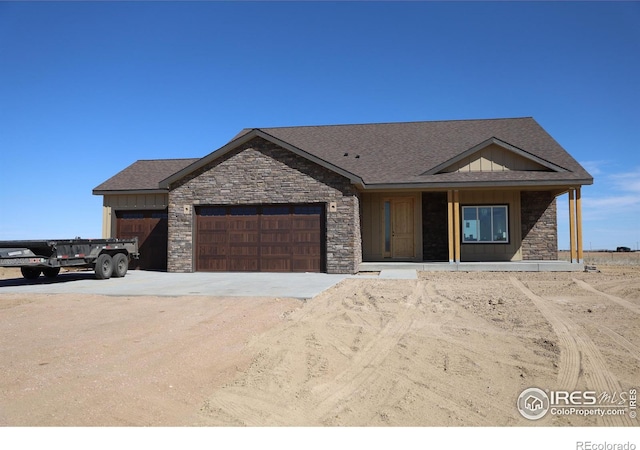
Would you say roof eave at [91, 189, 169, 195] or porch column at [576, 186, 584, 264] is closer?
porch column at [576, 186, 584, 264]

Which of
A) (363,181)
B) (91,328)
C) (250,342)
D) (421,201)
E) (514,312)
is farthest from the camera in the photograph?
(421,201)

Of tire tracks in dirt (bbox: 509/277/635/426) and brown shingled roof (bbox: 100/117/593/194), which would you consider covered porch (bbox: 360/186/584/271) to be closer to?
brown shingled roof (bbox: 100/117/593/194)

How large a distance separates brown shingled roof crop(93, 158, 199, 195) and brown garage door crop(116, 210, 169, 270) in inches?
41.9

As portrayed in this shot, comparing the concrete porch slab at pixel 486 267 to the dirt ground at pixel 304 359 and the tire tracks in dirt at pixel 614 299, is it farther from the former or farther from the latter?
the dirt ground at pixel 304 359

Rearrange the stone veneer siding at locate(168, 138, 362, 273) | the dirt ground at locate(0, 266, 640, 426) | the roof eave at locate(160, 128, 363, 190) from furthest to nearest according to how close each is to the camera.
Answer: the stone veneer siding at locate(168, 138, 362, 273) → the roof eave at locate(160, 128, 363, 190) → the dirt ground at locate(0, 266, 640, 426)

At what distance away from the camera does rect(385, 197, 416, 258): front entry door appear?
18.1 m

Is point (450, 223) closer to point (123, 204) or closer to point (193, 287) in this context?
point (193, 287)
